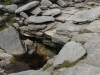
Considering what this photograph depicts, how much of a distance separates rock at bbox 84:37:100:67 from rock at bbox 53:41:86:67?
0.85 feet

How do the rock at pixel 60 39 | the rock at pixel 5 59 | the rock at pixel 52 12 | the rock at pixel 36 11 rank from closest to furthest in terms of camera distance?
the rock at pixel 60 39, the rock at pixel 5 59, the rock at pixel 52 12, the rock at pixel 36 11

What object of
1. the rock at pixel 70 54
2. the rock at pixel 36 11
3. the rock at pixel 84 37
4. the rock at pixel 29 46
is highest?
the rock at pixel 70 54

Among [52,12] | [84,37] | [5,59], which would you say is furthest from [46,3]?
[84,37]

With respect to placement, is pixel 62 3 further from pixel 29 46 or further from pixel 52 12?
pixel 29 46

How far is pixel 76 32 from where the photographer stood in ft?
36.0

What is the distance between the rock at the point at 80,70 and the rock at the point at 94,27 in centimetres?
321

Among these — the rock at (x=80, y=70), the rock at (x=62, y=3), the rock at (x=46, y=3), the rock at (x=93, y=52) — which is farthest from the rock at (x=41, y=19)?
the rock at (x=80, y=70)

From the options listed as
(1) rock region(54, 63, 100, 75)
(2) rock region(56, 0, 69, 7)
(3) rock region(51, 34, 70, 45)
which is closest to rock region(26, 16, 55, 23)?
(3) rock region(51, 34, 70, 45)

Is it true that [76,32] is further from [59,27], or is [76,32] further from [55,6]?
[55,6]

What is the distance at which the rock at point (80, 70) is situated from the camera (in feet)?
23.0

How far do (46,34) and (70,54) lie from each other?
429 cm

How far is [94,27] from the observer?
10641mm

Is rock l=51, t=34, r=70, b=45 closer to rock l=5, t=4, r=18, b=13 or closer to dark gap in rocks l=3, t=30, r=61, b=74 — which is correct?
dark gap in rocks l=3, t=30, r=61, b=74

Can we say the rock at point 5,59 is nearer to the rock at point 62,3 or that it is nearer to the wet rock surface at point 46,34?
the wet rock surface at point 46,34
